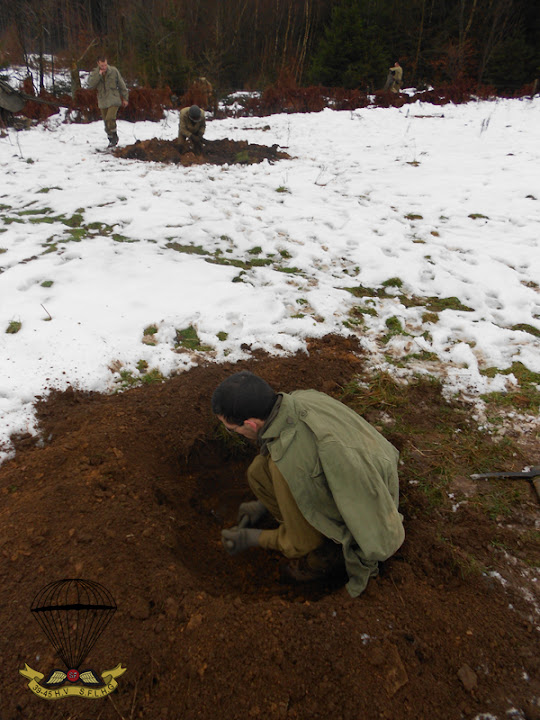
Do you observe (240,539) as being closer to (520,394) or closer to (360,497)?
(360,497)

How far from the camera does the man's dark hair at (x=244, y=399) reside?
178cm

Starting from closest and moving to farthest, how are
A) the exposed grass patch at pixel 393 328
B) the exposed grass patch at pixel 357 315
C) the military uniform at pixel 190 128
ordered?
the exposed grass patch at pixel 393 328 → the exposed grass patch at pixel 357 315 → the military uniform at pixel 190 128

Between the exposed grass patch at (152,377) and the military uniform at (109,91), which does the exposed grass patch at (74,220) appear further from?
the military uniform at (109,91)

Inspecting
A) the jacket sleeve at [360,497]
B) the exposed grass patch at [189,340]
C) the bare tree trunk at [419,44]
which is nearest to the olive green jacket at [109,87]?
the exposed grass patch at [189,340]

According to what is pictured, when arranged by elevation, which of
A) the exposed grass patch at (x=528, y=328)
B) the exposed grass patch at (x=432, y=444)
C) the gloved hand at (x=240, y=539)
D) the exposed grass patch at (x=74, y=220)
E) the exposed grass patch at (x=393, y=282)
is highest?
the exposed grass patch at (x=74, y=220)

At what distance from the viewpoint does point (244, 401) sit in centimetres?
178

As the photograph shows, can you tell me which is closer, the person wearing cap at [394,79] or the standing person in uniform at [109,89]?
the standing person in uniform at [109,89]

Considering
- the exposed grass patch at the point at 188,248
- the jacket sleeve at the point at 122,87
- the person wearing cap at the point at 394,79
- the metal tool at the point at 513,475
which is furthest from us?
the person wearing cap at the point at 394,79

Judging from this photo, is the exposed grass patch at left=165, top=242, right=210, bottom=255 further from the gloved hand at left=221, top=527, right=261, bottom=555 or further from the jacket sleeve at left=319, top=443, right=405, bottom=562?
the jacket sleeve at left=319, top=443, right=405, bottom=562

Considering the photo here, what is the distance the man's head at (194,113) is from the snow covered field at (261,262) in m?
1.00

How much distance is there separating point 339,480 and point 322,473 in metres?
0.08

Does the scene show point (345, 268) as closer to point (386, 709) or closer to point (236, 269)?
point (236, 269)

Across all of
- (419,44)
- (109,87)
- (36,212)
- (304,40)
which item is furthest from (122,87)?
(304,40)

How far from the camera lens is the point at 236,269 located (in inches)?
180
